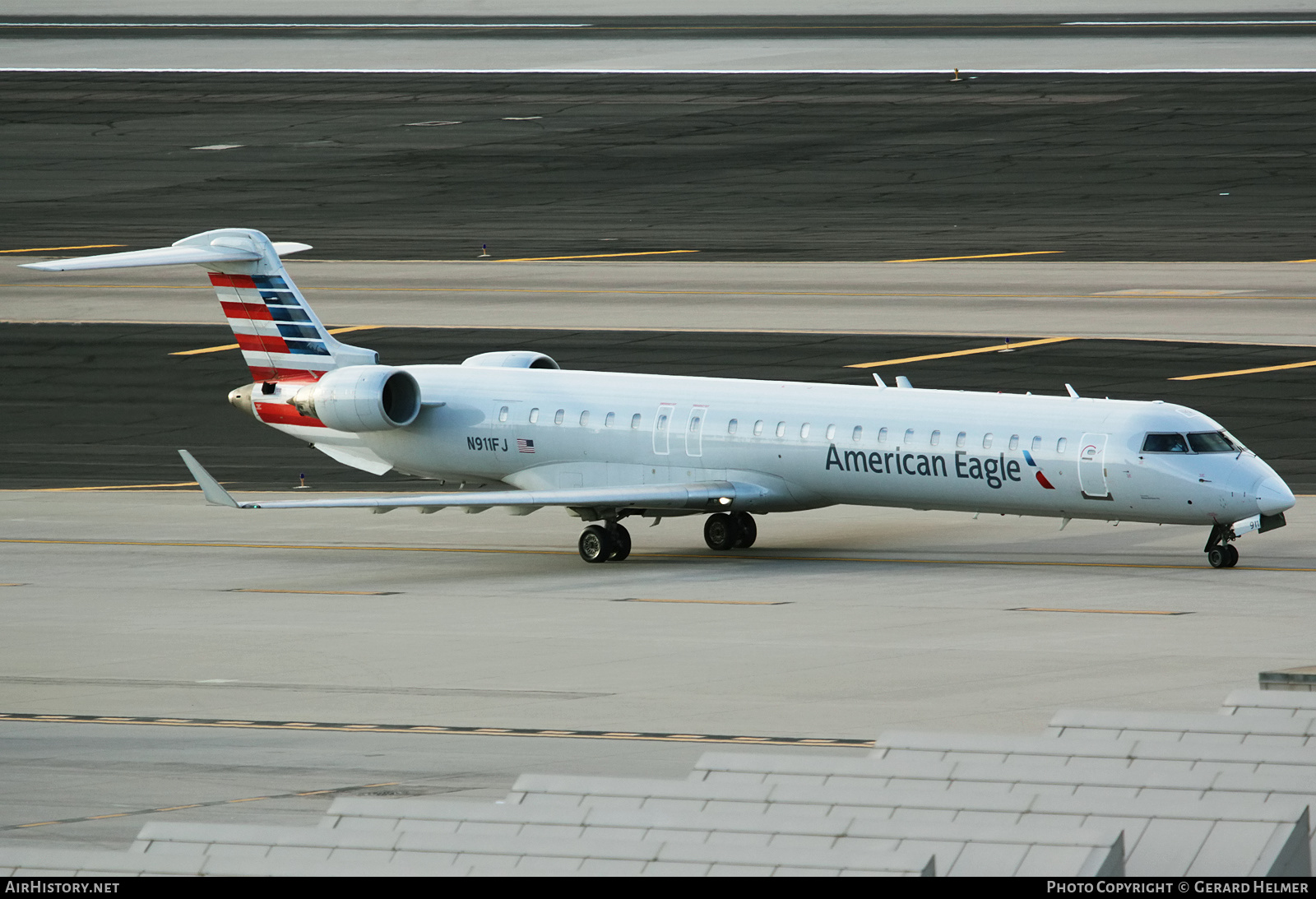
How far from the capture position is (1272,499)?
35.8 m

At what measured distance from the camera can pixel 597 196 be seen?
87.8 m

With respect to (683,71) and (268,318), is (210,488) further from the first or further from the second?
(683,71)

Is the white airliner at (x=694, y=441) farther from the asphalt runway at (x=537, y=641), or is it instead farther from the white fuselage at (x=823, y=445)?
the asphalt runway at (x=537, y=641)

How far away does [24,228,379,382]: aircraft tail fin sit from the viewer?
143 ft

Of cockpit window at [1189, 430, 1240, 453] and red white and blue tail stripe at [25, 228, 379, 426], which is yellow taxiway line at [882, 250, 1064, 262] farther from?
cockpit window at [1189, 430, 1240, 453]

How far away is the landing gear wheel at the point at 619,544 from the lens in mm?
39719

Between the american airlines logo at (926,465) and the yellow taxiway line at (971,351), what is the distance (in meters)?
19.2

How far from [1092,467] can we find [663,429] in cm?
786

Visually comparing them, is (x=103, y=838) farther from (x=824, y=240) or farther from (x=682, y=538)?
(x=824, y=240)

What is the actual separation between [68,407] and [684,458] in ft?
74.6

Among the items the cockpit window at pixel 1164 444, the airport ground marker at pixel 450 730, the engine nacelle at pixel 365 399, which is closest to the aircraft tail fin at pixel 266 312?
the engine nacelle at pixel 365 399

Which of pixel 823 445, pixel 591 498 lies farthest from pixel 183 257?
pixel 823 445

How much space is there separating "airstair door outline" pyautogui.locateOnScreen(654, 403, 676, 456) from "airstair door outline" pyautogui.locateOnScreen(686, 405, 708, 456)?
351mm

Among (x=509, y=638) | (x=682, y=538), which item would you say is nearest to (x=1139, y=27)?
(x=682, y=538)
